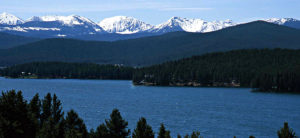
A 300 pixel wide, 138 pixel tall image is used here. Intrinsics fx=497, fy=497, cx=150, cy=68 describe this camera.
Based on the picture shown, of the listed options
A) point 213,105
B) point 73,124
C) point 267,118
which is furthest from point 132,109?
point 73,124

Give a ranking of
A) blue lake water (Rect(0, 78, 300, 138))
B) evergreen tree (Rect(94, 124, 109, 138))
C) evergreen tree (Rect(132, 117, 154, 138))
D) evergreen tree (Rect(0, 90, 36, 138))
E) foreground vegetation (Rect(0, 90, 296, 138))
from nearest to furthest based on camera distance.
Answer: evergreen tree (Rect(132, 117, 154, 138)), foreground vegetation (Rect(0, 90, 296, 138)), evergreen tree (Rect(0, 90, 36, 138)), evergreen tree (Rect(94, 124, 109, 138)), blue lake water (Rect(0, 78, 300, 138))

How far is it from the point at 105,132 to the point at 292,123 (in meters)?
52.8

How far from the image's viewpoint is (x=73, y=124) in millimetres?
53906

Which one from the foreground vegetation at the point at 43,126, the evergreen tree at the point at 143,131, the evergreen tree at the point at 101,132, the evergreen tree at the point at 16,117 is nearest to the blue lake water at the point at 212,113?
the foreground vegetation at the point at 43,126

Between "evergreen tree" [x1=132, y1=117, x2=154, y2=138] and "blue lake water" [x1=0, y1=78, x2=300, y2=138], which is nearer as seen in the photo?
"evergreen tree" [x1=132, y1=117, x2=154, y2=138]

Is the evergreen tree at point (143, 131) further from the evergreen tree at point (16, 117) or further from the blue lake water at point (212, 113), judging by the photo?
the blue lake water at point (212, 113)

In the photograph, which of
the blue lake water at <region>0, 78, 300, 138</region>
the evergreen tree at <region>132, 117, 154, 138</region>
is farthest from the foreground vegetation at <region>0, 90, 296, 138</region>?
the blue lake water at <region>0, 78, 300, 138</region>

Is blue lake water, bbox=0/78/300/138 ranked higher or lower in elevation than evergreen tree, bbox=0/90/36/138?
lower

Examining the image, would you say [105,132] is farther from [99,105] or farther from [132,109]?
[99,105]

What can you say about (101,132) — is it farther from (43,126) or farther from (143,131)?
(43,126)

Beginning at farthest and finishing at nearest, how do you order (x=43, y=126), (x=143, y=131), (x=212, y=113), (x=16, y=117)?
(x=212, y=113), (x=16, y=117), (x=43, y=126), (x=143, y=131)

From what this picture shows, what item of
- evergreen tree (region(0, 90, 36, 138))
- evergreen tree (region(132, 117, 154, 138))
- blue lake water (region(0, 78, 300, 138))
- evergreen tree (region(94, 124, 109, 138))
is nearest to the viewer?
evergreen tree (region(132, 117, 154, 138))


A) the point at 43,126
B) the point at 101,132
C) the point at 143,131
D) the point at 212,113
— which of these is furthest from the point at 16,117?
the point at 212,113

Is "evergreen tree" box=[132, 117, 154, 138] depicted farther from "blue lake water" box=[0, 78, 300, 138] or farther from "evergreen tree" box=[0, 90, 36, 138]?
"blue lake water" box=[0, 78, 300, 138]
